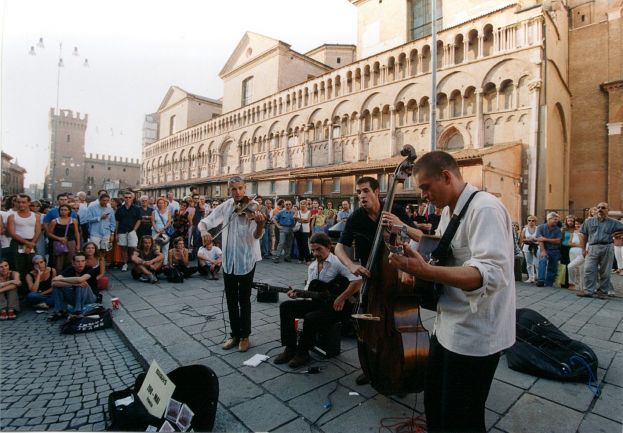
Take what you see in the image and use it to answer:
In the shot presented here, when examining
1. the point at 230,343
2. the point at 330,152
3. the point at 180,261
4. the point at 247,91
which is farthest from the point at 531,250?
the point at 247,91

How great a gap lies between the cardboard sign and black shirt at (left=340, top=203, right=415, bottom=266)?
199 centimetres

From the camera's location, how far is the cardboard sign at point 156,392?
2316 mm

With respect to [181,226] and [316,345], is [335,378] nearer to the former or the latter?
[316,345]

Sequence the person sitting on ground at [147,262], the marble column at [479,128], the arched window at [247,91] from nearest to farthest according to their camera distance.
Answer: the person sitting on ground at [147,262] < the marble column at [479,128] < the arched window at [247,91]

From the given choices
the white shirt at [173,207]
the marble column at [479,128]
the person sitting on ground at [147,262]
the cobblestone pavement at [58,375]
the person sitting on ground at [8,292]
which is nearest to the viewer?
the cobblestone pavement at [58,375]

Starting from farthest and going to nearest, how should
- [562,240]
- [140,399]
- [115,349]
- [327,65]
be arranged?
[327,65]
[562,240]
[115,349]
[140,399]

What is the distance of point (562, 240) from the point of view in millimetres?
8266

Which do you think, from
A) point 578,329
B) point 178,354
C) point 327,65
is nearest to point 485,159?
point 578,329

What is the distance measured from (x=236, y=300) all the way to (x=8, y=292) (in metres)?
4.30

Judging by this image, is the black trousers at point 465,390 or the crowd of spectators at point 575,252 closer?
the black trousers at point 465,390

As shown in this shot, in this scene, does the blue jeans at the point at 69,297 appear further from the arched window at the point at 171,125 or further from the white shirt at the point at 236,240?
the arched window at the point at 171,125

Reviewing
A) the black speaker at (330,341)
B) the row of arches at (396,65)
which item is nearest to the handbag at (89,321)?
the black speaker at (330,341)

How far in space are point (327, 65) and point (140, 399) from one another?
115ft

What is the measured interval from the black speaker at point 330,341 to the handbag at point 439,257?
76.3 inches
